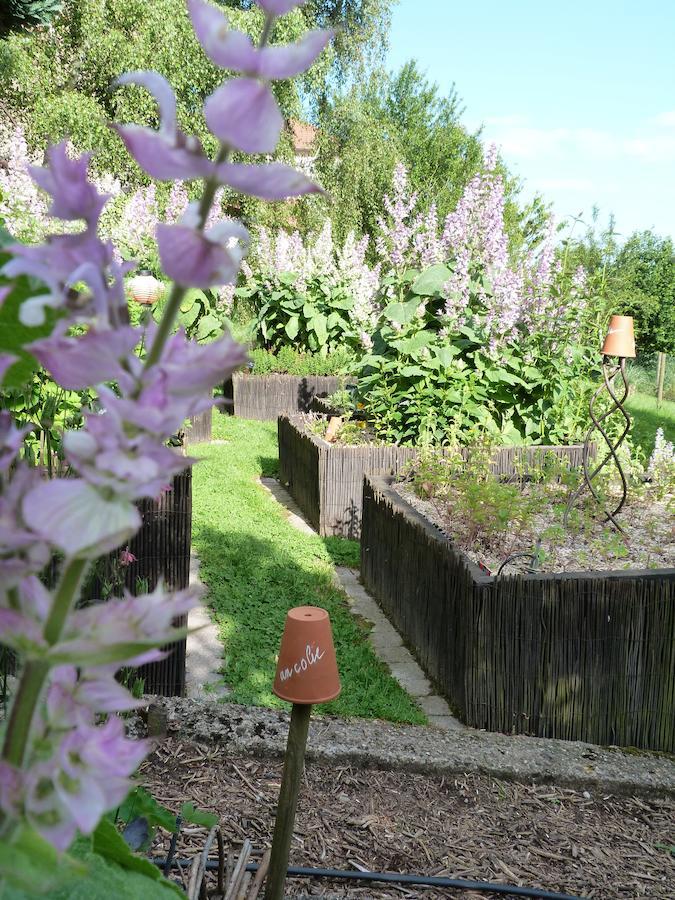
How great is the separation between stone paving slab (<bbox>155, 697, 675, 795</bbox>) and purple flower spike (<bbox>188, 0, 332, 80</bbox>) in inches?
113

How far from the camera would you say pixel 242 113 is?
0.90 ft

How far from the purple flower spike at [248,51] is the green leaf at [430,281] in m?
7.04

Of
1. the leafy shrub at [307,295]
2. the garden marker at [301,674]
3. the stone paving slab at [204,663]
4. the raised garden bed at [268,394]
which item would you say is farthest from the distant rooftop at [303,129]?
the garden marker at [301,674]

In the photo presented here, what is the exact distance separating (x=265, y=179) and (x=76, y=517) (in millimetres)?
140

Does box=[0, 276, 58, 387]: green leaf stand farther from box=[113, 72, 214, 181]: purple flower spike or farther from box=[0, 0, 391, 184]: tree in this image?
box=[0, 0, 391, 184]: tree

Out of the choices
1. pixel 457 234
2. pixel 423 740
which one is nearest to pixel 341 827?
pixel 423 740

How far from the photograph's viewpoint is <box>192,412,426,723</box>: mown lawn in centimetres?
411

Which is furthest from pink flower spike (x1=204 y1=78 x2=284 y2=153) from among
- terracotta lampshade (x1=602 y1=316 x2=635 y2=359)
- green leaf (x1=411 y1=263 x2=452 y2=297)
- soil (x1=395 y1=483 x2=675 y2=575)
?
green leaf (x1=411 y1=263 x2=452 y2=297)

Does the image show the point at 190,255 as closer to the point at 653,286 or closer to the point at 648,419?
the point at 648,419

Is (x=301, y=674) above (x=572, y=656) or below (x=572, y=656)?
above

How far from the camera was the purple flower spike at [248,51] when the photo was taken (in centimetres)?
28

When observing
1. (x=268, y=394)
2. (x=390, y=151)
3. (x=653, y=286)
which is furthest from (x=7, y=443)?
(x=653, y=286)

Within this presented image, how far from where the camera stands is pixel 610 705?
3.73 meters

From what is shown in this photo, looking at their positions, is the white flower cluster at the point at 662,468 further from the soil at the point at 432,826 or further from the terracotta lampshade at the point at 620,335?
the soil at the point at 432,826
